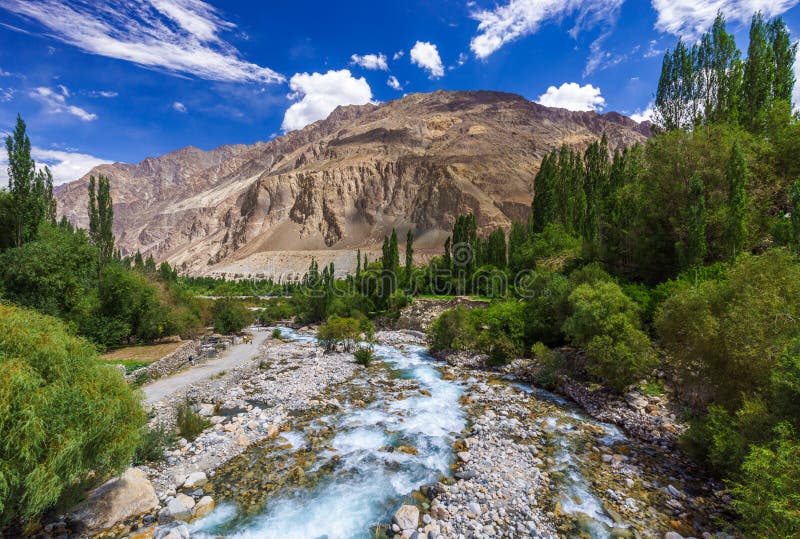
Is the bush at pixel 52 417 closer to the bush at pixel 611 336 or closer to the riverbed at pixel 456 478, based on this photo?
the riverbed at pixel 456 478

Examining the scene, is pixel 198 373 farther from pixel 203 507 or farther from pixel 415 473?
pixel 415 473

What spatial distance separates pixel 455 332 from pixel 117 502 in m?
20.5

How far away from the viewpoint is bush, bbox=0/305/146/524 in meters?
5.14

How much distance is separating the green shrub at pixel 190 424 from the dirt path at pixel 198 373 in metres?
1.44

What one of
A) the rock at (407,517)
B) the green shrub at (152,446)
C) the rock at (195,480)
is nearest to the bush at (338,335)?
the green shrub at (152,446)

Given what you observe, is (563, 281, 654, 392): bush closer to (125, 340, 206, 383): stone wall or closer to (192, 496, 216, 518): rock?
(192, 496, 216, 518): rock

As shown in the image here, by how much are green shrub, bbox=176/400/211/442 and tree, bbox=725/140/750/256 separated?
23351mm

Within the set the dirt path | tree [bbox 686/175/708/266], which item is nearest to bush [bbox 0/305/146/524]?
the dirt path

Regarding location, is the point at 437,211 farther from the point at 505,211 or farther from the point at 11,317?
the point at 11,317

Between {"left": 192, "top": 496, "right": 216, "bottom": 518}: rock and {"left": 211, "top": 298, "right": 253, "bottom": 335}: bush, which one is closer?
{"left": 192, "top": 496, "right": 216, "bottom": 518}: rock

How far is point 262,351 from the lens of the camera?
96.1 ft

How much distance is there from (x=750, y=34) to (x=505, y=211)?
117 m

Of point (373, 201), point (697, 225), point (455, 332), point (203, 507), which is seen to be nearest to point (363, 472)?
point (203, 507)

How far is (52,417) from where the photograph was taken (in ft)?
18.3
